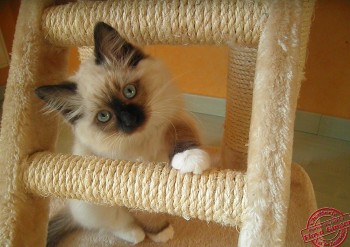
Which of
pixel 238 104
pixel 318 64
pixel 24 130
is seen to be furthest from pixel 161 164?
pixel 318 64

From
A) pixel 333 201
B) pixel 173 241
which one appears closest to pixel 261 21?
pixel 173 241

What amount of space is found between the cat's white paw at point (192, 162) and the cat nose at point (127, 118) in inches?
6.3

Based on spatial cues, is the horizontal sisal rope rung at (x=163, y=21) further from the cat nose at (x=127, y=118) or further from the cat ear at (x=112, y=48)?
the cat nose at (x=127, y=118)

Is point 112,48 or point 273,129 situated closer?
point 273,129

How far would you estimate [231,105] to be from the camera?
134 cm

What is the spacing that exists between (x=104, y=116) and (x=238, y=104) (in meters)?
0.66

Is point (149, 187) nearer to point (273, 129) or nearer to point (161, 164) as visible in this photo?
point (161, 164)

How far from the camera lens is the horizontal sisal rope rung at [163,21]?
63cm

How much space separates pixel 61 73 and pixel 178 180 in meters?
0.55

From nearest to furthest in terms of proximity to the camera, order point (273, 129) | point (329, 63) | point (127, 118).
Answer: point (273, 129), point (127, 118), point (329, 63)

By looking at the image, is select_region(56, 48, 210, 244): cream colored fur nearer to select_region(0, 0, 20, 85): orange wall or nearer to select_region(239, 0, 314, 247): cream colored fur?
select_region(239, 0, 314, 247): cream colored fur

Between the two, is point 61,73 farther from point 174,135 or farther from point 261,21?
point 261,21

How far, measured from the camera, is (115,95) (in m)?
0.81

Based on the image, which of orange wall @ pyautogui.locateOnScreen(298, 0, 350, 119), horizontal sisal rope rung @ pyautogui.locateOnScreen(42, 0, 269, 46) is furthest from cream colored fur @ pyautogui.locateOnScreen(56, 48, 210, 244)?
orange wall @ pyautogui.locateOnScreen(298, 0, 350, 119)
